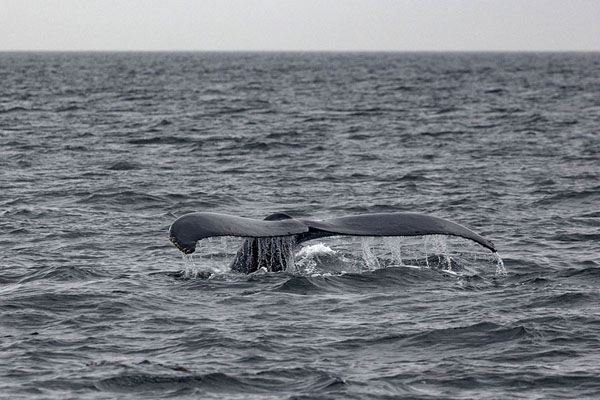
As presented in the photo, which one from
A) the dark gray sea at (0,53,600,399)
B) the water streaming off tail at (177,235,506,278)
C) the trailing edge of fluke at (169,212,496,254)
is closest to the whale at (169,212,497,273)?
the trailing edge of fluke at (169,212,496,254)

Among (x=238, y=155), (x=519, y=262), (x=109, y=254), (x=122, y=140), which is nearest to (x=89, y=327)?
(x=109, y=254)

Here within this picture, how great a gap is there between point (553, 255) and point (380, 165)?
1086 centimetres

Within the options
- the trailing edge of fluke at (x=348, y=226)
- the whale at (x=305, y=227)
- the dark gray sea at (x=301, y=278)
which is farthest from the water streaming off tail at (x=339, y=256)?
the trailing edge of fluke at (x=348, y=226)

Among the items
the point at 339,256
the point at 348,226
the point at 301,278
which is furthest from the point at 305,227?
the point at 339,256

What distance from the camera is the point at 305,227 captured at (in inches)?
423

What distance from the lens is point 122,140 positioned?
3030cm

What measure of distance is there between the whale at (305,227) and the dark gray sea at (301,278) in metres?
0.84

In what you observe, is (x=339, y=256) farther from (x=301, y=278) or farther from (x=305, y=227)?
(x=305, y=227)

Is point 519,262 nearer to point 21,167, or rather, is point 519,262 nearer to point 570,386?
point 570,386

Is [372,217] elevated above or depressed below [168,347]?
above

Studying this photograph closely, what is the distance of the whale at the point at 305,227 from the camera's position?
9.70m

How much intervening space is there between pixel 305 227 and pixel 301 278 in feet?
5.48

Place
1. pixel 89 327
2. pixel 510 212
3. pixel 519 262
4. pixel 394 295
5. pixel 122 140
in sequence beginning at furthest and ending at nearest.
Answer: pixel 122 140 → pixel 510 212 → pixel 519 262 → pixel 394 295 → pixel 89 327

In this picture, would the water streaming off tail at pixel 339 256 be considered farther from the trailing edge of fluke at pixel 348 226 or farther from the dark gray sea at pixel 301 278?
the trailing edge of fluke at pixel 348 226
